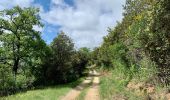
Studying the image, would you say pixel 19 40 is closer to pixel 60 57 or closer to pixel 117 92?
pixel 60 57

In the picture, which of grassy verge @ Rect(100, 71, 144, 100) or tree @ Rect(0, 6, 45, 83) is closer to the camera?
grassy verge @ Rect(100, 71, 144, 100)

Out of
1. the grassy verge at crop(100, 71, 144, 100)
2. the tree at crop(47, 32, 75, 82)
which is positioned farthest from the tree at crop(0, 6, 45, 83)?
the grassy verge at crop(100, 71, 144, 100)

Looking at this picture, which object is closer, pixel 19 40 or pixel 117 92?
pixel 117 92

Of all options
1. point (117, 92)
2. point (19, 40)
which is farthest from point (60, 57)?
point (117, 92)

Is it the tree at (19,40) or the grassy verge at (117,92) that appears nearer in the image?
the grassy verge at (117,92)

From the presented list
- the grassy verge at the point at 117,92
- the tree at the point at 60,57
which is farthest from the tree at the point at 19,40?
the grassy verge at the point at 117,92

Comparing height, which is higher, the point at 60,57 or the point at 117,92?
the point at 60,57

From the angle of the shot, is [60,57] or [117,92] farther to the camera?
[60,57]

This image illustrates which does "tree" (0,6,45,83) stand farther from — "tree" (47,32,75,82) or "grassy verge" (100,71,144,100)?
"grassy verge" (100,71,144,100)

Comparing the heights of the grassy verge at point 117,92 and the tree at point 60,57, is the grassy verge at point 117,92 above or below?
below

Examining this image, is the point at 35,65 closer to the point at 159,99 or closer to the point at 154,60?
the point at 154,60

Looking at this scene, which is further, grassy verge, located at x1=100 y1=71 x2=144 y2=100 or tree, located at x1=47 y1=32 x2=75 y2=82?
tree, located at x1=47 y1=32 x2=75 y2=82

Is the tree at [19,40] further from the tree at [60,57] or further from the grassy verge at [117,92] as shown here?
the grassy verge at [117,92]

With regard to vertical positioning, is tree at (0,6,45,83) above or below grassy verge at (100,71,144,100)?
above
